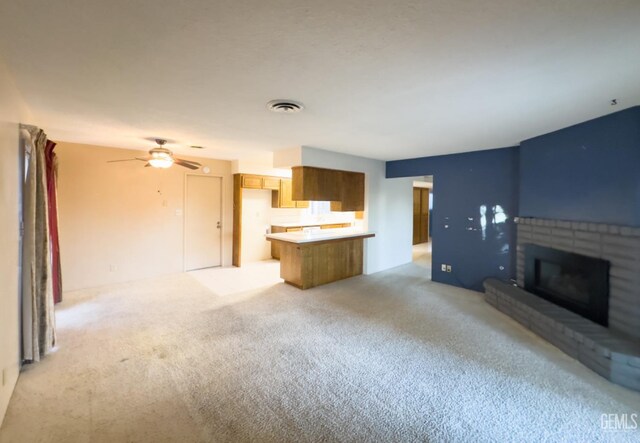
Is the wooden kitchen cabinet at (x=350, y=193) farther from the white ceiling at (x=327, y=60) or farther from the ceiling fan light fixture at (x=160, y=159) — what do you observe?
the ceiling fan light fixture at (x=160, y=159)

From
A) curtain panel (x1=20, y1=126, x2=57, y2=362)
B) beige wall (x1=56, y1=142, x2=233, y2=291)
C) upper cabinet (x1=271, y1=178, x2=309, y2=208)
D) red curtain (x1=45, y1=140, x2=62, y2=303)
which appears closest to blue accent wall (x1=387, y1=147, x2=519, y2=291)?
upper cabinet (x1=271, y1=178, x2=309, y2=208)

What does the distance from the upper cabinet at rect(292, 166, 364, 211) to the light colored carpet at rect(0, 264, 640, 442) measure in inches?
76.5

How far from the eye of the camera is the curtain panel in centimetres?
233

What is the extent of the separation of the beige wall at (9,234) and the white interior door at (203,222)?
11.5 feet

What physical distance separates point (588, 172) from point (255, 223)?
19.1ft

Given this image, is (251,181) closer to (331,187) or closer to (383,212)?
(331,187)

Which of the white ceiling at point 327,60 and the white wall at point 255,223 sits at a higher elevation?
the white ceiling at point 327,60

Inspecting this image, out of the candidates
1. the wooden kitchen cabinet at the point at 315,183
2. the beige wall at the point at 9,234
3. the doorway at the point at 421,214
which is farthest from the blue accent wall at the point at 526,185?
the beige wall at the point at 9,234

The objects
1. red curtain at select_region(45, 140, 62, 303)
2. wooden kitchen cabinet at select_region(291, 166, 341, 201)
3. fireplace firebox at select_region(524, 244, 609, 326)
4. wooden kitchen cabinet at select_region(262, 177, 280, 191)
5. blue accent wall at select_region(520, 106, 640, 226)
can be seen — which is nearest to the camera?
blue accent wall at select_region(520, 106, 640, 226)

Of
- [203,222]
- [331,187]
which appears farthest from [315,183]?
[203,222]

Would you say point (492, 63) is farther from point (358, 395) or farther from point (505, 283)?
point (505, 283)

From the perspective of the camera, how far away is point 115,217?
4809 mm

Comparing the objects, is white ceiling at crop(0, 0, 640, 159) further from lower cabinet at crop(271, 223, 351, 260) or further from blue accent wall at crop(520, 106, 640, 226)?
lower cabinet at crop(271, 223, 351, 260)

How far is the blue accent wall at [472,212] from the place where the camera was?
14.2 ft
